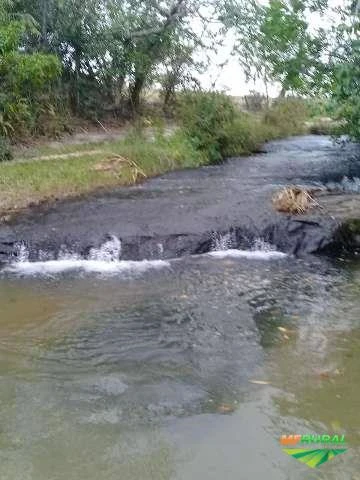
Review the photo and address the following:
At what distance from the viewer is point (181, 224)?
31.3 ft

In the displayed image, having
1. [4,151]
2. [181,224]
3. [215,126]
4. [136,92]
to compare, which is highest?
[136,92]

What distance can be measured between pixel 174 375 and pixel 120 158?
929 cm

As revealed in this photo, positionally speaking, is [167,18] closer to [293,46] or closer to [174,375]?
[293,46]

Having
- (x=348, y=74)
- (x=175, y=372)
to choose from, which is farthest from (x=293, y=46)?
(x=175, y=372)

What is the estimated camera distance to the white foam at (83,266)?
8172 mm

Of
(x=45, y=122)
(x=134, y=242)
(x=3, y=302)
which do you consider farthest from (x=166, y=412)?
(x=45, y=122)

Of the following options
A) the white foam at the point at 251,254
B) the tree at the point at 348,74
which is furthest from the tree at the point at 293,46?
the white foam at the point at 251,254

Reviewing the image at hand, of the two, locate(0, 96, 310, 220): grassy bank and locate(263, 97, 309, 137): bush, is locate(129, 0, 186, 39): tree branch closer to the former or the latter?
locate(0, 96, 310, 220): grassy bank

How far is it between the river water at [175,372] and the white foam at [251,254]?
3.17ft

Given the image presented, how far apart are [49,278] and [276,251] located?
3610 mm

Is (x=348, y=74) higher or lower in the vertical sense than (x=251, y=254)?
higher

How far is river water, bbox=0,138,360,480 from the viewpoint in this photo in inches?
147
